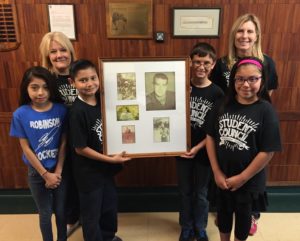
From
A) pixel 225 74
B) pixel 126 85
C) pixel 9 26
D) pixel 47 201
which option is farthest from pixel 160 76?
pixel 9 26

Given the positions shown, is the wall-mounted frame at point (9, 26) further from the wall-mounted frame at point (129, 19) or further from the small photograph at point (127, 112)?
the small photograph at point (127, 112)

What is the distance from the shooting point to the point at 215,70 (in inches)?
77.4

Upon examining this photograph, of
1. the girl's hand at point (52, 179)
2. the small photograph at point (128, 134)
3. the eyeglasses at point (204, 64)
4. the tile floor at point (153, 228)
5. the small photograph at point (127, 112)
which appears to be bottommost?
the tile floor at point (153, 228)

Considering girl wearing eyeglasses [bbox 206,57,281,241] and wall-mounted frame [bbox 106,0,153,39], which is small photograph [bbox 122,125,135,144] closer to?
girl wearing eyeglasses [bbox 206,57,281,241]

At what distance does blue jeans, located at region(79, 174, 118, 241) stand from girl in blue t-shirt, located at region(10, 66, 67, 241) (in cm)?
17

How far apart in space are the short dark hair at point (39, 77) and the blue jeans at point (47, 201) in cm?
44

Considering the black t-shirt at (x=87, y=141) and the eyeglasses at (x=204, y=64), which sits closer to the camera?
the black t-shirt at (x=87, y=141)

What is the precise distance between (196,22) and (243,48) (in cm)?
53

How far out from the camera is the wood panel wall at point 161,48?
7.15 ft

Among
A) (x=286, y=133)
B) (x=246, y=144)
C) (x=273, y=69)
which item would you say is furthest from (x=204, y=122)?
(x=286, y=133)

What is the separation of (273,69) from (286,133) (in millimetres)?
786

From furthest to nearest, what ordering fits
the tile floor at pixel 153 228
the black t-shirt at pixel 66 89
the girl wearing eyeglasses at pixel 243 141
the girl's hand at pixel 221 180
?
the tile floor at pixel 153 228
the black t-shirt at pixel 66 89
the girl's hand at pixel 221 180
the girl wearing eyeglasses at pixel 243 141

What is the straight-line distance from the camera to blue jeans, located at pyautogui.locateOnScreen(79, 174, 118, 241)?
1.72 metres

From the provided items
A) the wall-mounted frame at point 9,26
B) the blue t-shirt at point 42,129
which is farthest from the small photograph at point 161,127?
the wall-mounted frame at point 9,26
